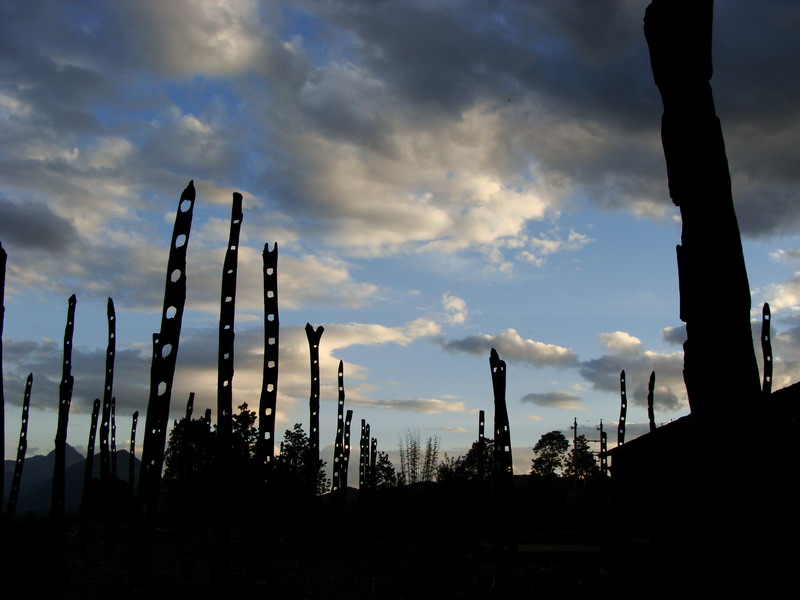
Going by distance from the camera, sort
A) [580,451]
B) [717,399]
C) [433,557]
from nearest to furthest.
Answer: [717,399] < [433,557] < [580,451]

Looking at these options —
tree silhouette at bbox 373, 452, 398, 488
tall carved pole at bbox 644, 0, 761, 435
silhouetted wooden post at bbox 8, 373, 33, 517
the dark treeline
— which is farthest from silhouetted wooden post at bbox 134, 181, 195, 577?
tree silhouette at bbox 373, 452, 398, 488

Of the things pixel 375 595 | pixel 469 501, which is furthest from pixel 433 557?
pixel 469 501

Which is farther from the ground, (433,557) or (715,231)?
(715,231)

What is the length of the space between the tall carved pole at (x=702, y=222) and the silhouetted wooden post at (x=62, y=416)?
45.2ft

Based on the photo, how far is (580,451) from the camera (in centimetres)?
7162

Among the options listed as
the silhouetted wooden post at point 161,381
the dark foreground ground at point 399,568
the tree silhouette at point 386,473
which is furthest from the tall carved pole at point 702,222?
the tree silhouette at point 386,473

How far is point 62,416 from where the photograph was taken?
1486 centimetres

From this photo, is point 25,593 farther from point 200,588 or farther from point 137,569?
point 200,588

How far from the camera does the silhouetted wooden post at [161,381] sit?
8.96 meters

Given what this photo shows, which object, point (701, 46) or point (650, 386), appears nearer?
point (701, 46)

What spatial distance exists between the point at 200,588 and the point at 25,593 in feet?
17.5

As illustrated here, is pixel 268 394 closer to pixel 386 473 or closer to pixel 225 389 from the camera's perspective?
pixel 225 389

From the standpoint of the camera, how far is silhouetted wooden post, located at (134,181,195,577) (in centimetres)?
896

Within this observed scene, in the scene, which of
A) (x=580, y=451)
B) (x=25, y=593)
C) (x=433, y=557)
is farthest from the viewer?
(x=580, y=451)
